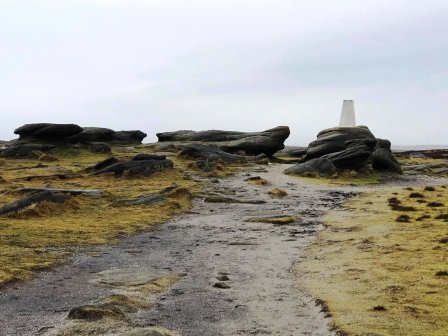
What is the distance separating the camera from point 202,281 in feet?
43.3

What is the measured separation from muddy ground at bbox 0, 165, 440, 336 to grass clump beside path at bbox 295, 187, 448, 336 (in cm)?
64

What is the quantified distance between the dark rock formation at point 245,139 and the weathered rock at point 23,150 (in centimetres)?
1963

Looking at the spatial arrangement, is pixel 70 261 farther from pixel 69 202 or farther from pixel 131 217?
pixel 69 202

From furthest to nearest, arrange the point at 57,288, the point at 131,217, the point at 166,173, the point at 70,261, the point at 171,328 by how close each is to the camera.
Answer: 1. the point at 166,173
2. the point at 131,217
3. the point at 70,261
4. the point at 57,288
5. the point at 171,328

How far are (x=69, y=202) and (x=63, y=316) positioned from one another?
1590 centimetres

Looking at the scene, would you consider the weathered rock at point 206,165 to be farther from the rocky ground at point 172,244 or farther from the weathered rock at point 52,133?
the weathered rock at point 52,133

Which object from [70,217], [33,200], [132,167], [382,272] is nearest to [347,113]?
[132,167]

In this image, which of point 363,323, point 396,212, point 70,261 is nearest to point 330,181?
point 396,212

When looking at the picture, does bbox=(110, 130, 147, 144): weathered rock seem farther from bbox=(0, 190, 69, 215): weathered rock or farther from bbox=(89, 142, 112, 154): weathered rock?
bbox=(0, 190, 69, 215): weathered rock

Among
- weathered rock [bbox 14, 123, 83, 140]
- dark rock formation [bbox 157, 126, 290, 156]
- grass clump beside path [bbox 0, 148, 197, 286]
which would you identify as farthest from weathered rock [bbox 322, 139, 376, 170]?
weathered rock [bbox 14, 123, 83, 140]

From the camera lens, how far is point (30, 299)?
1121cm

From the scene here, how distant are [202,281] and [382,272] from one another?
15.9 feet

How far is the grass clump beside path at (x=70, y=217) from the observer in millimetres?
15258

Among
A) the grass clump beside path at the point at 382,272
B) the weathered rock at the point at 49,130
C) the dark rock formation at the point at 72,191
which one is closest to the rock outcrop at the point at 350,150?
the grass clump beside path at the point at 382,272
